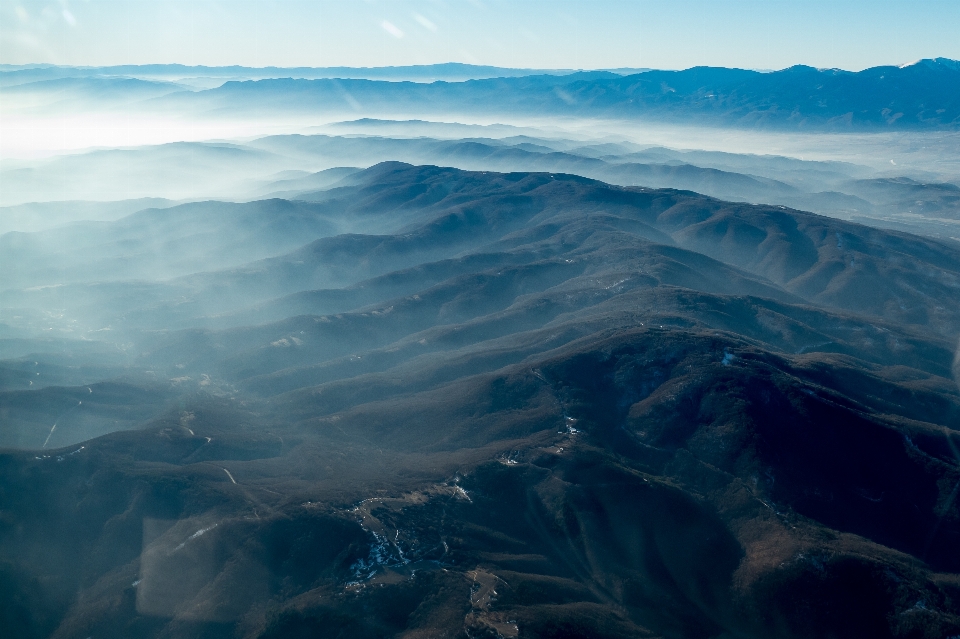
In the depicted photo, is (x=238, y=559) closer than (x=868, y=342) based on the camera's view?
Yes

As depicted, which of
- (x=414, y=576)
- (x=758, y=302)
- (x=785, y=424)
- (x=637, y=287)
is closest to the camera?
(x=414, y=576)

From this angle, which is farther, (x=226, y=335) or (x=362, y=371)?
(x=226, y=335)

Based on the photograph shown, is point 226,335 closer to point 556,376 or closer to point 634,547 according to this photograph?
point 556,376

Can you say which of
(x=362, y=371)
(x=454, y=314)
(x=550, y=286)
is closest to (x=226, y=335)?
(x=362, y=371)

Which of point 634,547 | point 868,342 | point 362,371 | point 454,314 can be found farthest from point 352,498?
point 868,342

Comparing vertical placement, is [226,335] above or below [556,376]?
below

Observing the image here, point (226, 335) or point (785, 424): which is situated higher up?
point (785, 424)

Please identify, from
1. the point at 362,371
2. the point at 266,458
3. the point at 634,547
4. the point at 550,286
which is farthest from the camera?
the point at 550,286

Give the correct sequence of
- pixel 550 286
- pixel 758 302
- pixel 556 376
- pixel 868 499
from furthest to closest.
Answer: pixel 550 286 → pixel 758 302 → pixel 556 376 → pixel 868 499

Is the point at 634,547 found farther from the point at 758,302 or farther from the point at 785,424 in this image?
the point at 758,302
